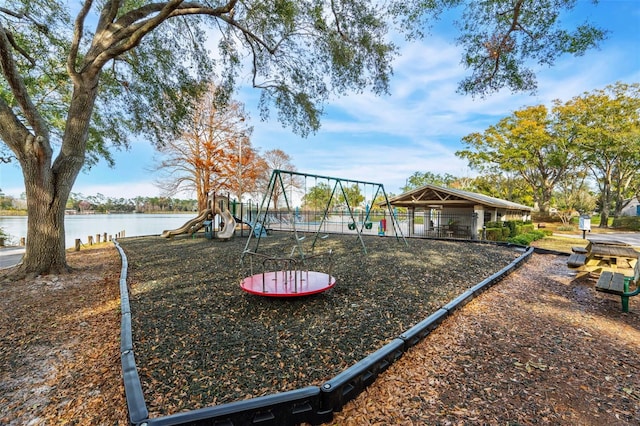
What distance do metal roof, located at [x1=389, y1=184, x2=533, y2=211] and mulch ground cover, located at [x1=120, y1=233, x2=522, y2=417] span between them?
27.9ft

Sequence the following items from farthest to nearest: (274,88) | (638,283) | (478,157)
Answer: (478,157) → (274,88) → (638,283)

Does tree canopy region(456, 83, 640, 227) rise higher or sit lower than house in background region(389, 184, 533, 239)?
higher

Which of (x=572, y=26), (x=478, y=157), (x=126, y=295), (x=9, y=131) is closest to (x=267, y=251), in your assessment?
(x=126, y=295)

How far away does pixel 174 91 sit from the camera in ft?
25.7

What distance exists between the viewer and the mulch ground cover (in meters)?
2.12

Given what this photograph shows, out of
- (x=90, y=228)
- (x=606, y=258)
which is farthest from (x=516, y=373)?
(x=90, y=228)

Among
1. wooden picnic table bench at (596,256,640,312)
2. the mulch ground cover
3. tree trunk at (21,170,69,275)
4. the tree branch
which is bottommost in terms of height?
the mulch ground cover

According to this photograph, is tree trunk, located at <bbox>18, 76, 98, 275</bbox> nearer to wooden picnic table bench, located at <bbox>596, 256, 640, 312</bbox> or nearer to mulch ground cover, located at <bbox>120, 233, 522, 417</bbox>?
mulch ground cover, located at <bbox>120, 233, 522, 417</bbox>

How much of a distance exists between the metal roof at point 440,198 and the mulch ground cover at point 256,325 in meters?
8.51

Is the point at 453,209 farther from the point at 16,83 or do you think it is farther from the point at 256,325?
the point at 16,83

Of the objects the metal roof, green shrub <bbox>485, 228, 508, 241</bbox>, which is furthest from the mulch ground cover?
the metal roof

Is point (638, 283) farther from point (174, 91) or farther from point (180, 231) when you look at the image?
point (180, 231)

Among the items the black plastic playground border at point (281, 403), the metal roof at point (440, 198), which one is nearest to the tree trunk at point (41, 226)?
the black plastic playground border at point (281, 403)

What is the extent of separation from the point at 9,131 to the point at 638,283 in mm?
10281
